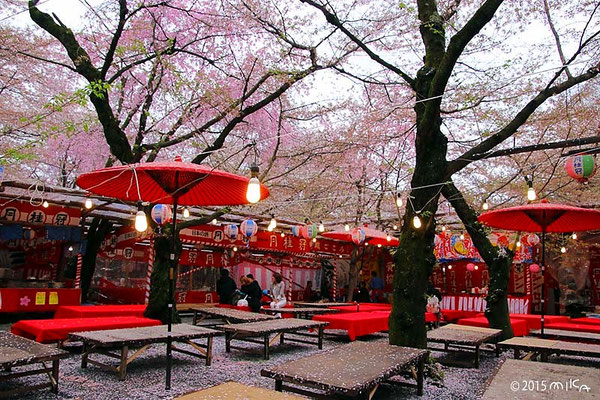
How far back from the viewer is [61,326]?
734 cm

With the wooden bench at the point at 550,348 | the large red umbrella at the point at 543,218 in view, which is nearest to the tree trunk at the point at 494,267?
the large red umbrella at the point at 543,218

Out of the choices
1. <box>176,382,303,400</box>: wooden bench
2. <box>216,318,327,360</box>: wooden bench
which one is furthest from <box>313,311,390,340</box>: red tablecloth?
<box>176,382,303,400</box>: wooden bench

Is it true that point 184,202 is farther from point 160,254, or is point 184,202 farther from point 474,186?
point 474,186

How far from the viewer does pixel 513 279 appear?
21062 millimetres

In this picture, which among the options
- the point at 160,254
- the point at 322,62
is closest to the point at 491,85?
the point at 322,62

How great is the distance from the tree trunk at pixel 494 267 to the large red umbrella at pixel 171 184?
5363mm

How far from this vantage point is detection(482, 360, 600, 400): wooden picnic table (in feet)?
12.8

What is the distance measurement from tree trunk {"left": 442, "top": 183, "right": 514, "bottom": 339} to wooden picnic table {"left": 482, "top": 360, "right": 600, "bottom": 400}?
474cm

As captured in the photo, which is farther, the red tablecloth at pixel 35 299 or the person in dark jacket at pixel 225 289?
the person in dark jacket at pixel 225 289

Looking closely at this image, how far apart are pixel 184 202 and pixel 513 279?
19.2m

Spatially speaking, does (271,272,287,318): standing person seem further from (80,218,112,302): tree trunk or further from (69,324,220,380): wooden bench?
(80,218,112,302): tree trunk

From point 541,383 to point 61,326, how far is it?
723 centimetres

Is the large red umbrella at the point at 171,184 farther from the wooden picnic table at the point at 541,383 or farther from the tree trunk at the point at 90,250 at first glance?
the tree trunk at the point at 90,250

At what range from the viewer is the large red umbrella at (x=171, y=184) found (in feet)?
17.9
